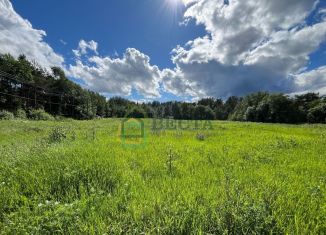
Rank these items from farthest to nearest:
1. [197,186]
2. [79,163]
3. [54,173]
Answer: [79,163]
[54,173]
[197,186]

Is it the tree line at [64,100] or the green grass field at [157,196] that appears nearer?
the green grass field at [157,196]

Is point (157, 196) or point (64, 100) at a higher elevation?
point (64, 100)

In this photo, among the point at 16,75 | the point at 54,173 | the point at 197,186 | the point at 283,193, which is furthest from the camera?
the point at 16,75

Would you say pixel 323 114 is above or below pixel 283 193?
above

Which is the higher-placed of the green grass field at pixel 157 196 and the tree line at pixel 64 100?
the tree line at pixel 64 100

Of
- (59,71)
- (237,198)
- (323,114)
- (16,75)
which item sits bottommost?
(237,198)

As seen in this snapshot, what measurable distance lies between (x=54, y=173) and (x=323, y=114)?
70397mm

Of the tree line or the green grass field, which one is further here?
the tree line

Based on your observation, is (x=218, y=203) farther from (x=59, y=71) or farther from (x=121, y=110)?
(x=121, y=110)

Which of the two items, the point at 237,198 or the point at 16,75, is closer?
the point at 237,198

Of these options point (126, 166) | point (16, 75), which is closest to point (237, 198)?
point (126, 166)

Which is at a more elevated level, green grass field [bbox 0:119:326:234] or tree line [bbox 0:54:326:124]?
tree line [bbox 0:54:326:124]

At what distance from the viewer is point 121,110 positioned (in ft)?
358

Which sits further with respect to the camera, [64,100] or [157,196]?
[64,100]
